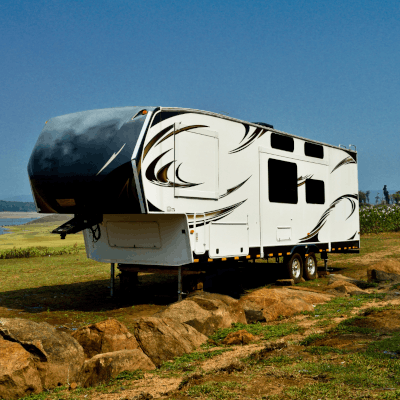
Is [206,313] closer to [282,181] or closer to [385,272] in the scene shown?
[282,181]

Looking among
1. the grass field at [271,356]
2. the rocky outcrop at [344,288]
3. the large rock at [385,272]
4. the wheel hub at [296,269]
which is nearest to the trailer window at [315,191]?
the wheel hub at [296,269]

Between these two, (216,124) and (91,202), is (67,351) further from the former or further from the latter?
(216,124)

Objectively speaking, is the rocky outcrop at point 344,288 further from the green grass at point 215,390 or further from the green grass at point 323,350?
the green grass at point 215,390

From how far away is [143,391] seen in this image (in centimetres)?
537

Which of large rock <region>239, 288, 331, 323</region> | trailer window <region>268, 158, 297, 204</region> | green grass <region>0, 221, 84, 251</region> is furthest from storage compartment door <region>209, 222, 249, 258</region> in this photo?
green grass <region>0, 221, 84, 251</region>

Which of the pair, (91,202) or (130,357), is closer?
(130,357)

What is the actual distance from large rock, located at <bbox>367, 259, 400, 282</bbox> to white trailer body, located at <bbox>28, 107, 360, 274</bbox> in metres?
2.00

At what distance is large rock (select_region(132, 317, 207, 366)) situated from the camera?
657 centimetres

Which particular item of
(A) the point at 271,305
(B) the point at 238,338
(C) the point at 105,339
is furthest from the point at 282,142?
(C) the point at 105,339

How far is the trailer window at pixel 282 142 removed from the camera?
12.7 m

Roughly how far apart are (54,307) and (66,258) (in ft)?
39.4

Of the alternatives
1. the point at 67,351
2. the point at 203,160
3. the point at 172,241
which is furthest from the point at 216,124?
the point at 67,351

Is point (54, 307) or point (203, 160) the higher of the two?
point (203, 160)

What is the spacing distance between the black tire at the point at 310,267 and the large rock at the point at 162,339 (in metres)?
8.16
